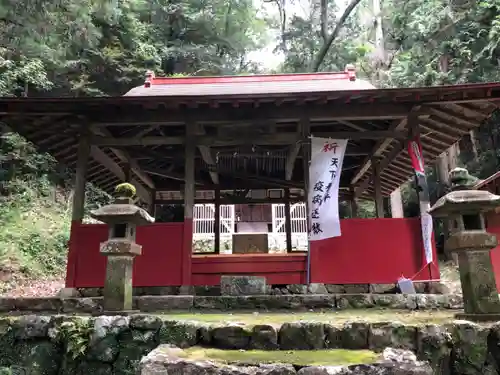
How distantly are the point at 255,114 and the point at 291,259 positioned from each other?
2.89 metres

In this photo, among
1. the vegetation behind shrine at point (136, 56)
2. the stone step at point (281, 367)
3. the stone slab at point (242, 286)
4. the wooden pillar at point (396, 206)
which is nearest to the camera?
the stone step at point (281, 367)

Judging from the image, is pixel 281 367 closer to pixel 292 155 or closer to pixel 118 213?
pixel 118 213

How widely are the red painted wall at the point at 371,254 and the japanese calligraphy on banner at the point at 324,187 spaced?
0.31 metres

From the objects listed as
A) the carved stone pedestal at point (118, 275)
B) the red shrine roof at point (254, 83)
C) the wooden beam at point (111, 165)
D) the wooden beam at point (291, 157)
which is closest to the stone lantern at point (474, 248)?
the wooden beam at point (291, 157)

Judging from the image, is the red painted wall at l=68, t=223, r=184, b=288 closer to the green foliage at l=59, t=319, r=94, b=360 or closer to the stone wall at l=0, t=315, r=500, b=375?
the stone wall at l=0, t=315, r=500, b=375

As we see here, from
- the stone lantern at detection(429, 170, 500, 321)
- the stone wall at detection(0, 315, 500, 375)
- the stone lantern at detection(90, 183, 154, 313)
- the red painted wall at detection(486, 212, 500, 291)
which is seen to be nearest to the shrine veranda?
the stone lantern at detection(90, 183, 154, 313)

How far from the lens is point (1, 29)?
12.4m

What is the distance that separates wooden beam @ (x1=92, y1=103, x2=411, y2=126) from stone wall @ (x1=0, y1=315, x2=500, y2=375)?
14.2 ft

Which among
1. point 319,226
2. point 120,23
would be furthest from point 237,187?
point 120,23

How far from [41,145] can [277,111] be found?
5.45m

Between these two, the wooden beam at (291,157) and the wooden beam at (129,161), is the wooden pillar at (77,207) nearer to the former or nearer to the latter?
the wooden beam at (129,161)

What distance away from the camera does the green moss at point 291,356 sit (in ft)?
11.0

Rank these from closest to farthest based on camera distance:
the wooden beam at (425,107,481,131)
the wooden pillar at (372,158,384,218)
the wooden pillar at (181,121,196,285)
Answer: the wooden pillar at (181,121,196,285) → the wooden beam at (425,107,481,131) → the wooden pillar at (372,158,384,218)

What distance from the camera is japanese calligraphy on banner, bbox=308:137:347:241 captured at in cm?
711
